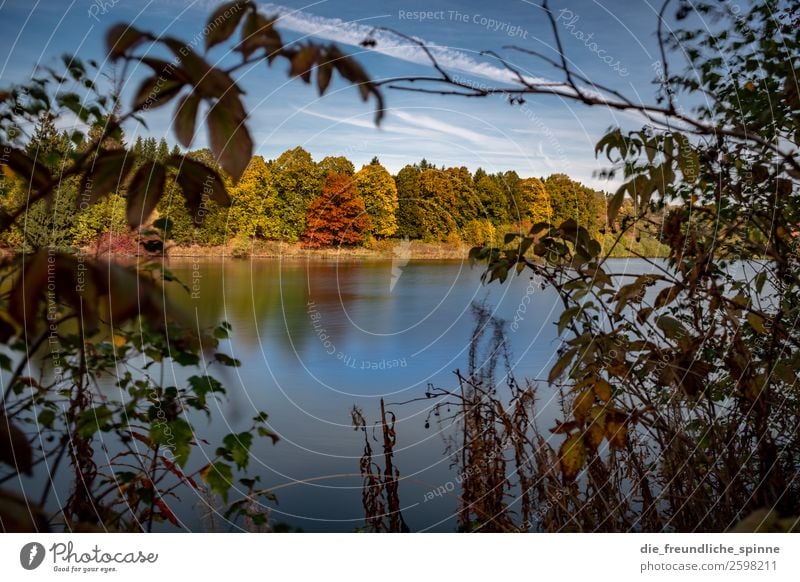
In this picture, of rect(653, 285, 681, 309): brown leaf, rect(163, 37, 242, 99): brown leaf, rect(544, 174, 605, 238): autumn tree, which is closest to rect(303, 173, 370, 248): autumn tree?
rect(544, 174, 605, 238): autumn tree

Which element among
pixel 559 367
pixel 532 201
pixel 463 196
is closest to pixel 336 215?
pixel 463 196

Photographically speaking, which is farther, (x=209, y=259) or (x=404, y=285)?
(x=404, y=285)

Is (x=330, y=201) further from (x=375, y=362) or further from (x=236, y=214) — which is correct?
(x=375, y=362)

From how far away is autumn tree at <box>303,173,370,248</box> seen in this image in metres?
2.21

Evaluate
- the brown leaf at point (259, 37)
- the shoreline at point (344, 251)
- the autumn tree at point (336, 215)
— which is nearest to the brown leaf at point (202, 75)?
the brown leaf at point (259, 37)

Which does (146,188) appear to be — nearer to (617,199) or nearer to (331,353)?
(617,199)

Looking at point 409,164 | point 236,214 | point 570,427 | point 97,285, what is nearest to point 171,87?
point 97,285

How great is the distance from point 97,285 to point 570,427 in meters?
1.05

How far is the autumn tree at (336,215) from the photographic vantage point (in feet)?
7.27

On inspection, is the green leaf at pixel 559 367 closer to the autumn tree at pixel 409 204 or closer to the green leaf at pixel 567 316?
the green leaf at pixel 567 316

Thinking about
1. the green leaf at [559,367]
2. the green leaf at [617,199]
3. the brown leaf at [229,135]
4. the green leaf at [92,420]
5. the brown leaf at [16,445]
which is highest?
the brown leaf at [229,135]

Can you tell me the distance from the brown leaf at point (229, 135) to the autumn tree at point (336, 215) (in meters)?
0.82

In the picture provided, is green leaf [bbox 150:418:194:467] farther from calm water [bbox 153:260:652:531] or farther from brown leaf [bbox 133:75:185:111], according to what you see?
brown leaf [bbox 133:75:185:111]
